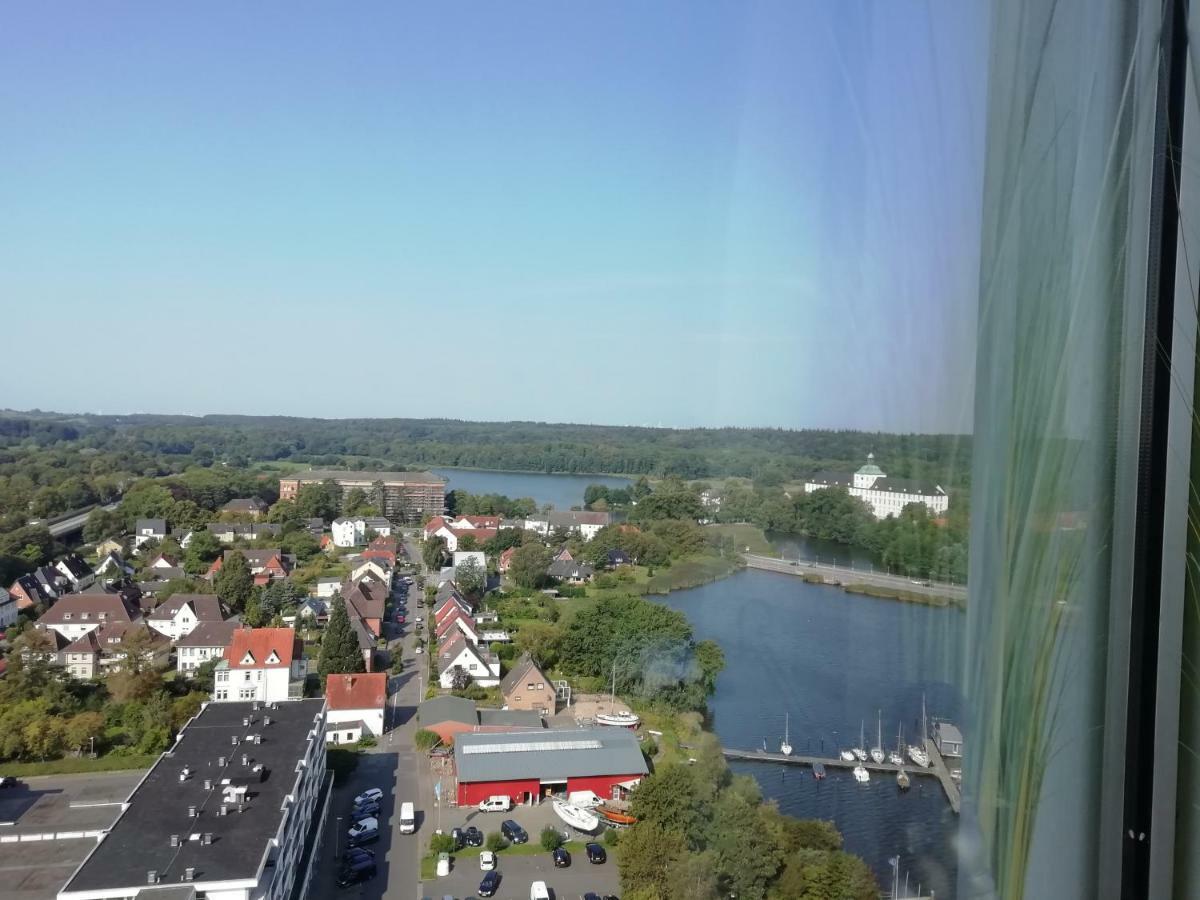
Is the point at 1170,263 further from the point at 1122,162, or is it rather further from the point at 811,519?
the point at 811,519

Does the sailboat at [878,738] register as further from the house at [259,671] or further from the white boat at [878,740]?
the house at [259,671]

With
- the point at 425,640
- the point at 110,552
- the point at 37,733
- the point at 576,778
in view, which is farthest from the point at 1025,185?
the point at 110,552

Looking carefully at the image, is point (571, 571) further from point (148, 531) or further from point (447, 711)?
point (148, 531)

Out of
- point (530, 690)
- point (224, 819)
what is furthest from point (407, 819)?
point (530, 690)

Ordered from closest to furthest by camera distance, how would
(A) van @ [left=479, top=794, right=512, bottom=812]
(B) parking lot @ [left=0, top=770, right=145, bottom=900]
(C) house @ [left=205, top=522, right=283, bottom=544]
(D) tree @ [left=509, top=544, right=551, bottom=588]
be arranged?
(B) parking lot @ [left=0, top=770, right=145, bottom=900], (A) van @ [left=479, top=794, right=512, bottom=812], (D) tree @ [left=509, top=544, right=551, bottom=588], (C) house @ [left=205, top=522, right=283, bottom=544]

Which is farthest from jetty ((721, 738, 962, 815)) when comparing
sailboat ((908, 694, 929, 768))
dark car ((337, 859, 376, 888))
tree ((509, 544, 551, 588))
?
tree ((509, 544, 551, 588))

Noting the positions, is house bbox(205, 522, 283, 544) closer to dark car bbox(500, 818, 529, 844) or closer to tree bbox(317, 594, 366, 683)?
tree bbox(317, 594, 366, 683)
